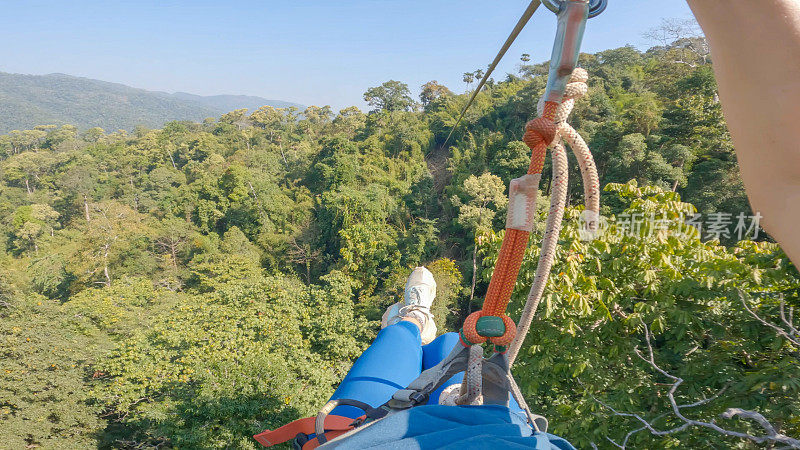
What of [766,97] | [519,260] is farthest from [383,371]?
[766,97]

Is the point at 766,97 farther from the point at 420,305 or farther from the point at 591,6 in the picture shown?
the point at 420,305

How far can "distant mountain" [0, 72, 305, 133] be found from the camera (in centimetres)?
11088

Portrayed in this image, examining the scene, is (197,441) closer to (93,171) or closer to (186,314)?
(186,314)

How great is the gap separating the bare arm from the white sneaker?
2.33 meters

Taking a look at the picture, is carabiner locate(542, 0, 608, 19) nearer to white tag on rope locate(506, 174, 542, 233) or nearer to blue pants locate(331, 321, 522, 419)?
white tag on rope locate(506, 174, 542, 233)

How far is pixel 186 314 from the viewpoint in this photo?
1080 centimetres

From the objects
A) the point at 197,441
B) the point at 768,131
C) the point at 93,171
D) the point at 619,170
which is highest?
the point at 619,170

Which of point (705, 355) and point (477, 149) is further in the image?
point (477, 149)

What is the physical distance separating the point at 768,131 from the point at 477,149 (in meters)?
22.4

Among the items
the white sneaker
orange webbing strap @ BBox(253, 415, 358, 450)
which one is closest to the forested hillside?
the white sneaker

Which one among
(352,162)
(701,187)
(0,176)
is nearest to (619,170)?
(701,187)

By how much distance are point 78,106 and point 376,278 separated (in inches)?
6648

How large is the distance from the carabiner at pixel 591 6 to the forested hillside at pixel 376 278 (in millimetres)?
2311

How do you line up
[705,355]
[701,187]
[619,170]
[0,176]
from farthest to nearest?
[0,176] < [619,170] < [701,187] < [705,355]
